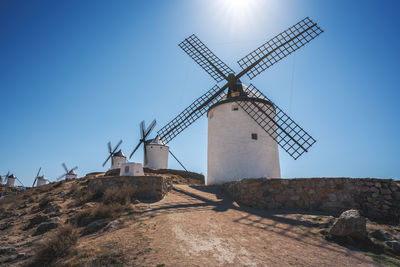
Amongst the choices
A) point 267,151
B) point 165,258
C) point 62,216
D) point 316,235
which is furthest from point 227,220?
point 267,151

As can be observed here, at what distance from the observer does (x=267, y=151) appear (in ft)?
39.8

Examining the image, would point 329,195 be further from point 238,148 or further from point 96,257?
point 96,257

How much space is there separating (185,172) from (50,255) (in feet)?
53.4

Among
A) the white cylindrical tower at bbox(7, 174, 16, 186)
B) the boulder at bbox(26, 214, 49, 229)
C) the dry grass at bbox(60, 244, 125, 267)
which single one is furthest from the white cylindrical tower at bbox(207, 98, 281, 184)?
the white cylindrical tower at bbox(7, 174, 16, 186)

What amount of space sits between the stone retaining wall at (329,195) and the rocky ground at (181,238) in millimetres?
649

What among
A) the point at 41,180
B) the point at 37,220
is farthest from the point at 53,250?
the point at 41,180

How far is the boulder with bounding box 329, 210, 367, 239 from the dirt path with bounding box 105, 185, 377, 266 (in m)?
0.41

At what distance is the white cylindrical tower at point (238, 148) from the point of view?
11.8 m

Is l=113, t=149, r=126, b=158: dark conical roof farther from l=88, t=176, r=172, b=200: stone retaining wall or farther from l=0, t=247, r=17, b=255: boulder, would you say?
l=0, t=247, r=17, b=255: boulder

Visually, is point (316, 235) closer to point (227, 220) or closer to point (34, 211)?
point (227, 220)

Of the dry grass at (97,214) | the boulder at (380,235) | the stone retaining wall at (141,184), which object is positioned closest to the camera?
the boulder at (380,235)

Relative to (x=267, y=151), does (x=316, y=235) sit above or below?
below

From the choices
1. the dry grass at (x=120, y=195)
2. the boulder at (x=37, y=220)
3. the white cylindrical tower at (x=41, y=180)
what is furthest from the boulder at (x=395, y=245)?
the white cylindrical tower at (x=41, y=180)

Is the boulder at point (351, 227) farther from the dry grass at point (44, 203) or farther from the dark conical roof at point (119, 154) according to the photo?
the dark conical roof at point (119, 154)
